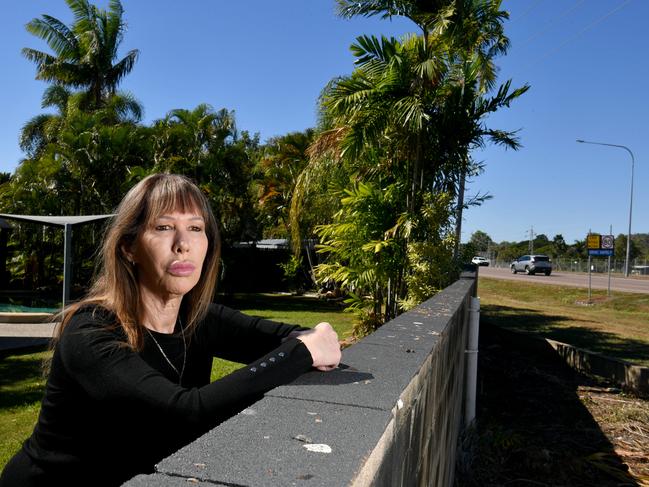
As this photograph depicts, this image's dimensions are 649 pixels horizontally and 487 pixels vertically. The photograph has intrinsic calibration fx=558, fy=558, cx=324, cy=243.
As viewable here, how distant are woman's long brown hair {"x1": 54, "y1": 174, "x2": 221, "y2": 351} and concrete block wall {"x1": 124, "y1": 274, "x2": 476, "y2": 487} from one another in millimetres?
538

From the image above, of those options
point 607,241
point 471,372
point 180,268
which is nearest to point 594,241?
point 607,241

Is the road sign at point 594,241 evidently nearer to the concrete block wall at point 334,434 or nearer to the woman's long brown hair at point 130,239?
the concrete block wall at point 334,434

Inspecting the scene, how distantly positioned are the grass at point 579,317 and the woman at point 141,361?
8.45m

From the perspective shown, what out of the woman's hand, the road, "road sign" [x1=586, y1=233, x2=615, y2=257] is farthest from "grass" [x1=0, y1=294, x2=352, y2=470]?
the road

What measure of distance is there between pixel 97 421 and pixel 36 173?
61.1ft

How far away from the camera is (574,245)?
85.8 metres

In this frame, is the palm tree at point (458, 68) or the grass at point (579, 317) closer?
the palm tree at point (458, 68)

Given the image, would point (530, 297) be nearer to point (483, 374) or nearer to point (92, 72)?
point (483, 374)

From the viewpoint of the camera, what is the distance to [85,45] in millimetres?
24594

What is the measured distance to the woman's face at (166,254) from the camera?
1.66 meters

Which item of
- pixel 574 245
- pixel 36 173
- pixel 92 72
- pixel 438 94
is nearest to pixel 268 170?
pixel 36 173

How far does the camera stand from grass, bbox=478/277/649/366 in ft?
33.6

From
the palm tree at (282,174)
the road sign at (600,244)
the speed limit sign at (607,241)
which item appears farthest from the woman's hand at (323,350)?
the speed limit sign at (607,241)

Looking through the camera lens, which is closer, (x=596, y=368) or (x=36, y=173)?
(x=596, y=368)
